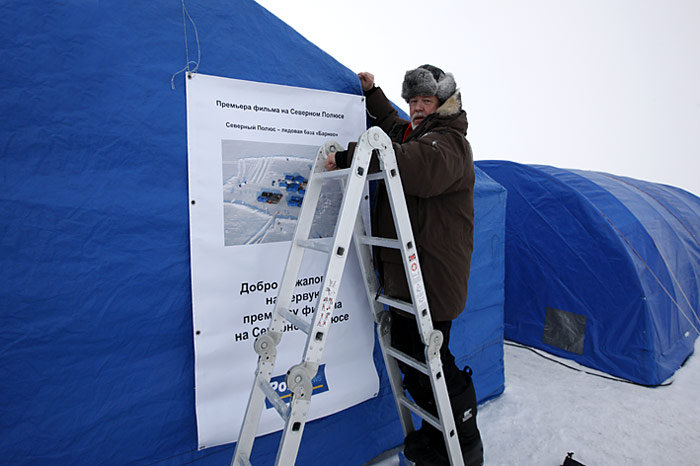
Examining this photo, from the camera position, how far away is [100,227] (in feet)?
3.88

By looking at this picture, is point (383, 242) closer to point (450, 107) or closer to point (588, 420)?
point (450, 107)

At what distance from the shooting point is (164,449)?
4.26 ft

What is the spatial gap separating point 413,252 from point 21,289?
1.20 metres

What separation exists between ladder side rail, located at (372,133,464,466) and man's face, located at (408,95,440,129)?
40 centimetres

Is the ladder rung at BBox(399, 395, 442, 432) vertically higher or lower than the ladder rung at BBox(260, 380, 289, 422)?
lower

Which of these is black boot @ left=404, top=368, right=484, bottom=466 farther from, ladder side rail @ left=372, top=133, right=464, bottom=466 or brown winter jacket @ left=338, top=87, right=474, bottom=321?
brown winter jacket @ left=338, top=87, right=474, bottom=321

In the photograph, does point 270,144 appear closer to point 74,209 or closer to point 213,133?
point 213,133

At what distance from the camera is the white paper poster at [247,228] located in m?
1.33

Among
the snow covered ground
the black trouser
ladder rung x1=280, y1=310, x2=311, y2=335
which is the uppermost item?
ladder rung x1=280, y1=310, x2=311, y2=335

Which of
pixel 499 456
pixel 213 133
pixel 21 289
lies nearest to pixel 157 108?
pixel 213 133


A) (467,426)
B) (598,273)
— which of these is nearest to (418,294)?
(467,426)

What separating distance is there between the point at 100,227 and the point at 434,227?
1136 mm

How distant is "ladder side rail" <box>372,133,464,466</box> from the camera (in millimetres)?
1219

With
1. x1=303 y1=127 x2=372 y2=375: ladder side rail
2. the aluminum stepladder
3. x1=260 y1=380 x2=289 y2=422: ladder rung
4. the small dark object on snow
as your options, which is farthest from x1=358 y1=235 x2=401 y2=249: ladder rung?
the small dark object on snow
